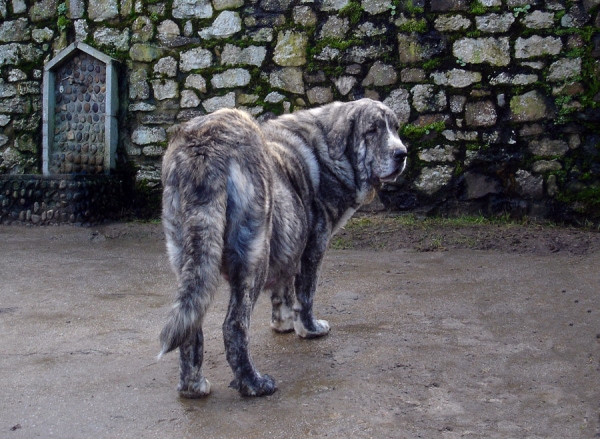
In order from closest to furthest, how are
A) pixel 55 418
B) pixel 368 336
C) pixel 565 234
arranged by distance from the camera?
pixel 55 418
pixel 368 336
pixel 565 234

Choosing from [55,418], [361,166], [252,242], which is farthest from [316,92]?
[55,418]

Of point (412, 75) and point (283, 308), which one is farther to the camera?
point (412, 75)

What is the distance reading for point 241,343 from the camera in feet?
8.77

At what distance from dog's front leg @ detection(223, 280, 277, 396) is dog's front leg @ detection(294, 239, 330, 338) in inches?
33.2

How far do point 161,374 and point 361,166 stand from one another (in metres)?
1.59

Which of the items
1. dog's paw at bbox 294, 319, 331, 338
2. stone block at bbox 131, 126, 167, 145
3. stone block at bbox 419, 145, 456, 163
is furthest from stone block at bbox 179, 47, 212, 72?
Result: dog's paw at bbox 294, 319, 331, 338

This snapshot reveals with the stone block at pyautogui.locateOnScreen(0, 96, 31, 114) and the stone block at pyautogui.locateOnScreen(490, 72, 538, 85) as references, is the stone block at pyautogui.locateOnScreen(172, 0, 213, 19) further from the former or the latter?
the stone block at pyautogui.locateOnScreen(490, 72, 538, 85)

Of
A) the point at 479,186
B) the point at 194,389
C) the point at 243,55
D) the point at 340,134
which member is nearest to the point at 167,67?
the point at 243,55

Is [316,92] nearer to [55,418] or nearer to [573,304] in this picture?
[573,304]

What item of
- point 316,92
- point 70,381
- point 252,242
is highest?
point 316,92

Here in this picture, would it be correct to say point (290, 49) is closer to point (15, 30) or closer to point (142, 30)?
point (142, 30)

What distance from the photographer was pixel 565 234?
5609mm

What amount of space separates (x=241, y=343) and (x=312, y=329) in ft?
3.04

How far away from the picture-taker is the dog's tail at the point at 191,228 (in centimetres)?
235
